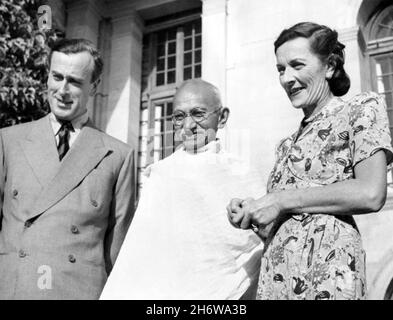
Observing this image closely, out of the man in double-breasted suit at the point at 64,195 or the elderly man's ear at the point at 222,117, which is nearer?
the man in double-breasted suit at the point at 64,195

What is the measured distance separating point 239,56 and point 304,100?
7.58 m

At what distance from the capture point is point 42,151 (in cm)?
316

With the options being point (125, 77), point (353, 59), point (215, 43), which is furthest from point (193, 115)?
point (125, 77)

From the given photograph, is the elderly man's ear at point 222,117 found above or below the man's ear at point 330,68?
above

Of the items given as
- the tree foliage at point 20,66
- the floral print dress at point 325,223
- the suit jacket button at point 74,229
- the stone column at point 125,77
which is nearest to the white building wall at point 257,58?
the stone column at point 125,77

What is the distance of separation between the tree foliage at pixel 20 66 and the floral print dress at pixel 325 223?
516 centimetres

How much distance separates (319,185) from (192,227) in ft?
3.15

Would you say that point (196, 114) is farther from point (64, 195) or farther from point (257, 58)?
point (257, 58)

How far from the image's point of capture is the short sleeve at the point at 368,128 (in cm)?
209

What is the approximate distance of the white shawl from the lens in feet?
9.33

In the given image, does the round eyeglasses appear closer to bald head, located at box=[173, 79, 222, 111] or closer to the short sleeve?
bald head, located at box=[173, 79, 222, 111]

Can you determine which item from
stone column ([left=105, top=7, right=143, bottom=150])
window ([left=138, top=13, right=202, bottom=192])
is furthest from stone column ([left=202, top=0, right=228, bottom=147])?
stone column ([left=105, top=7, right=143, bottom=150])

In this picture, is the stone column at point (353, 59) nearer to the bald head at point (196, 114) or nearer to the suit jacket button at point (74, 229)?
the bald head at point (196, 114)

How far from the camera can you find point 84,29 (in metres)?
11.4
